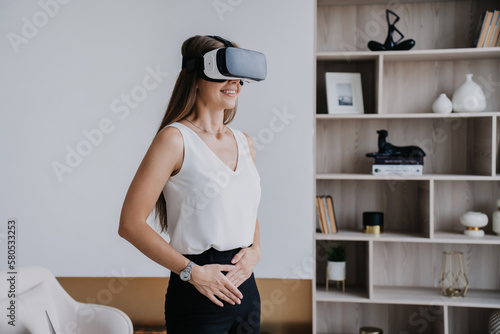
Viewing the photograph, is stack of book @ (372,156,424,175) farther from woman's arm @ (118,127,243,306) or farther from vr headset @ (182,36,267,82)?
woman's arm @ (118,127,243,306)

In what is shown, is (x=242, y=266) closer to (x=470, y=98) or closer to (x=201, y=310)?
(x=201, y=310)

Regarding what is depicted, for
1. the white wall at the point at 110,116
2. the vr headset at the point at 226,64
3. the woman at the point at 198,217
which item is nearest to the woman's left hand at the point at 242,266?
the woman at the point at 198,217

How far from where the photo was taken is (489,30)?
2.64m

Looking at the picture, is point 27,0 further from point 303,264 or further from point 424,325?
point 424,325

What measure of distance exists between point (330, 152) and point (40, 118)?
1.65 metres

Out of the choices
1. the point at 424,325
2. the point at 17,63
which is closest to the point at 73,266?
the point at 17,63

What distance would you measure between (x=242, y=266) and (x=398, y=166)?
65.2 inches

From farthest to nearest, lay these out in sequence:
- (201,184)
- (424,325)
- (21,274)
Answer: (424,325) < (21,274) < (201,184)

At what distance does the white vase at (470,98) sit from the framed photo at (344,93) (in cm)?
53

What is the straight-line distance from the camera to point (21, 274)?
2.11 metres

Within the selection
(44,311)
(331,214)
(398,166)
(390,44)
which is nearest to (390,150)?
(398,166)

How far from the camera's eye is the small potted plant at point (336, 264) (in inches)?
110

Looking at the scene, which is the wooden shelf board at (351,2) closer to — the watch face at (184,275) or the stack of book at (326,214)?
the stack of book at (326,214)

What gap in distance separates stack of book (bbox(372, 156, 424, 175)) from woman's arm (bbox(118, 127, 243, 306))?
1683mm
